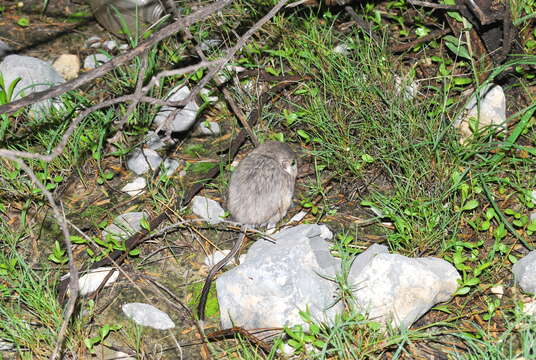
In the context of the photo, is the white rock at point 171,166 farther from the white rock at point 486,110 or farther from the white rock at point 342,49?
the white rock at point 486,110

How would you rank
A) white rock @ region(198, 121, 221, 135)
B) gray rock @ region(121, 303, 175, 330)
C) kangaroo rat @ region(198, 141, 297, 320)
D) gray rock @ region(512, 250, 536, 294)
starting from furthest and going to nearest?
white rock @ region(198, 121, 221, 135) < kangaroo rat @ region(198, 141, 297, 320) < gray rock @ region(121, 303, 175, 330) < gray rock @ region(512, 250, 536, 294)

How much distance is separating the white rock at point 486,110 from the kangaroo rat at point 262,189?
1.14 metres

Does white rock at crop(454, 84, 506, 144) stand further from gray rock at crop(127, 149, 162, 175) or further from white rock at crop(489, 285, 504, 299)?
gray rock at crop(127, 149, 162, 175)

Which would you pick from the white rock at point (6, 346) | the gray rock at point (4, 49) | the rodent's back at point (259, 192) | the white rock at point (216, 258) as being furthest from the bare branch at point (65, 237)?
the gray rock at point (4, 49)

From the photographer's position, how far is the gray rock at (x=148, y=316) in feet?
11.5

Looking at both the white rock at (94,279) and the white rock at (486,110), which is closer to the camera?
the white rock at (94,279)

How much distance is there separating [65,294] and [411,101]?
2404mm

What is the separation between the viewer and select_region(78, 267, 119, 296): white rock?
3.66 metres

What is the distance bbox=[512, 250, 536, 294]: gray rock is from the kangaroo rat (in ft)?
4.45

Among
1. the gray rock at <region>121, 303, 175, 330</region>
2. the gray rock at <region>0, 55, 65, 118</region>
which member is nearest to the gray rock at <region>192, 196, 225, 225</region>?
the gray rock at <region>121, 303, 175, 330</region>

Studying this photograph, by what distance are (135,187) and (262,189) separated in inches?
37.5

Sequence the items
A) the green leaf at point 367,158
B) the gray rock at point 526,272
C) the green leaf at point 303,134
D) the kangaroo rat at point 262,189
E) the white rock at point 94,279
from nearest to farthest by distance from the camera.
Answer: the gray rock at point 526,272 < the white rock at point 94,279 < the kangaroo rat at point 262,189 < the green leaf at point 367,158 < the green leaf at point 303,134

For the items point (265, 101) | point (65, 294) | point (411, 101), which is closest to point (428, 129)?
point (411, 101)

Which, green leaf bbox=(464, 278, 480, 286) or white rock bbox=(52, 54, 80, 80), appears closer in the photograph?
green leaf bbox=(464, 278, 480, 286)
